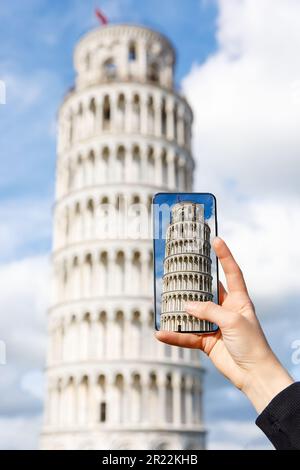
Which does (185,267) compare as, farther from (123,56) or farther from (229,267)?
(123,56)

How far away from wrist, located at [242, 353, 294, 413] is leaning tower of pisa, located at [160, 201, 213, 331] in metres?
0.46

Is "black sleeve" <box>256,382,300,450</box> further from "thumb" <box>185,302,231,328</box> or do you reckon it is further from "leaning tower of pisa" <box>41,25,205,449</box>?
"leaning tower of pisa" <box>41,25,205,449</box>

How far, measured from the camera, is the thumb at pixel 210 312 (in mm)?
2457

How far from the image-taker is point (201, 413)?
34.9 m

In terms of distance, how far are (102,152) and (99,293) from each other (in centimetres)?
930

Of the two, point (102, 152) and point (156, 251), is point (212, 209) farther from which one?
point (102, 152)

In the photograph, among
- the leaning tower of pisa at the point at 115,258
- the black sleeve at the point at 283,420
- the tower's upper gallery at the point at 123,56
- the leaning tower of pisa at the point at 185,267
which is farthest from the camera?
the tower's upper gallery at the point at 123,56

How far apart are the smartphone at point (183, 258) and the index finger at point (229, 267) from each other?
26 centimetres

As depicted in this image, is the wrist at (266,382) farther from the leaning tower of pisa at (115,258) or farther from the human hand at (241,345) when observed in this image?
the leaning tower of pisa at (115,258)

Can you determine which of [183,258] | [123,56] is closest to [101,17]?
[123,56]

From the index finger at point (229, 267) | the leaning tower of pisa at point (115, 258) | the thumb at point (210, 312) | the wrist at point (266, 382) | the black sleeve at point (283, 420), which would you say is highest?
the leaning tower of pisa at point (115, 258)

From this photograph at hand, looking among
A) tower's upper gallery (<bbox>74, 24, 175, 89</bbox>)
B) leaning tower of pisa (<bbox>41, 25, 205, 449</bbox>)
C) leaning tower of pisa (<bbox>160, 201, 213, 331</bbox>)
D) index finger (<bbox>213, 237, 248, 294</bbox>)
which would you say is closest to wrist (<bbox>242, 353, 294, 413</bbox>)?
index finger (<bbox>213, 237, 248, 294</bbox>)

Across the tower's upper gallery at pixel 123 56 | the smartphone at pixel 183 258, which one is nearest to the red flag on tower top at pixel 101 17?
the tower's upper gallery at pixel 123 56
